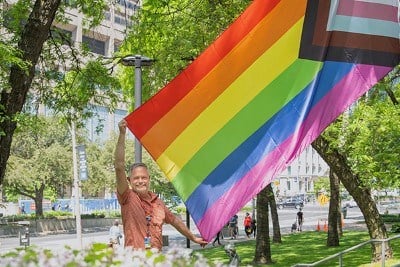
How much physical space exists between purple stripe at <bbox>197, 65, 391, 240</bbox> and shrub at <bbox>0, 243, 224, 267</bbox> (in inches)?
102

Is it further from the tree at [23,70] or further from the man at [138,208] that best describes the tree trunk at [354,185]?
the man at [138,208]

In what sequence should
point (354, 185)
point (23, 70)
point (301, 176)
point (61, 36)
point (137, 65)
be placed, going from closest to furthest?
point (23, 70) < point (61, 36) < point (137, 65) < point (354, 185) < point (301, 176)

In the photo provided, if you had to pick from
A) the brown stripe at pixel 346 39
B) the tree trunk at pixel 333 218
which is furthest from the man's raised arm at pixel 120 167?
the tree trunk at pixel 333 218

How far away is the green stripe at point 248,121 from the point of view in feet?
19.8

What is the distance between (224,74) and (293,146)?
38.1 inches

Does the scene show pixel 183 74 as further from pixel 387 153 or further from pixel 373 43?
pixel 387 153

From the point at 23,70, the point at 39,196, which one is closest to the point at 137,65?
the point at 23,70

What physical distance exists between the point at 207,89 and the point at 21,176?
45040 mm

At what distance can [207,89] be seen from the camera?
629cm

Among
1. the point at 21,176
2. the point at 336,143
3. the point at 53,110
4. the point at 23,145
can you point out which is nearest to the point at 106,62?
the point at 53,110

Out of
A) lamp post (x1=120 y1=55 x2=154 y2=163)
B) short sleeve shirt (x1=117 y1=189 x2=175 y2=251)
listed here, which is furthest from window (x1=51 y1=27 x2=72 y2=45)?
short sleeve shirt (x1=117 y1=189 x2=175 y2=251)

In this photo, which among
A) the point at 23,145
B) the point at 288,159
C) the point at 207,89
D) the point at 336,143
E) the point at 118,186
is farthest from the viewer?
the point at 23,145

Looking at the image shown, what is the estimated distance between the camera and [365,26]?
20.0 feet

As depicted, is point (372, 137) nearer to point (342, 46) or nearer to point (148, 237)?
point (342, 46)
